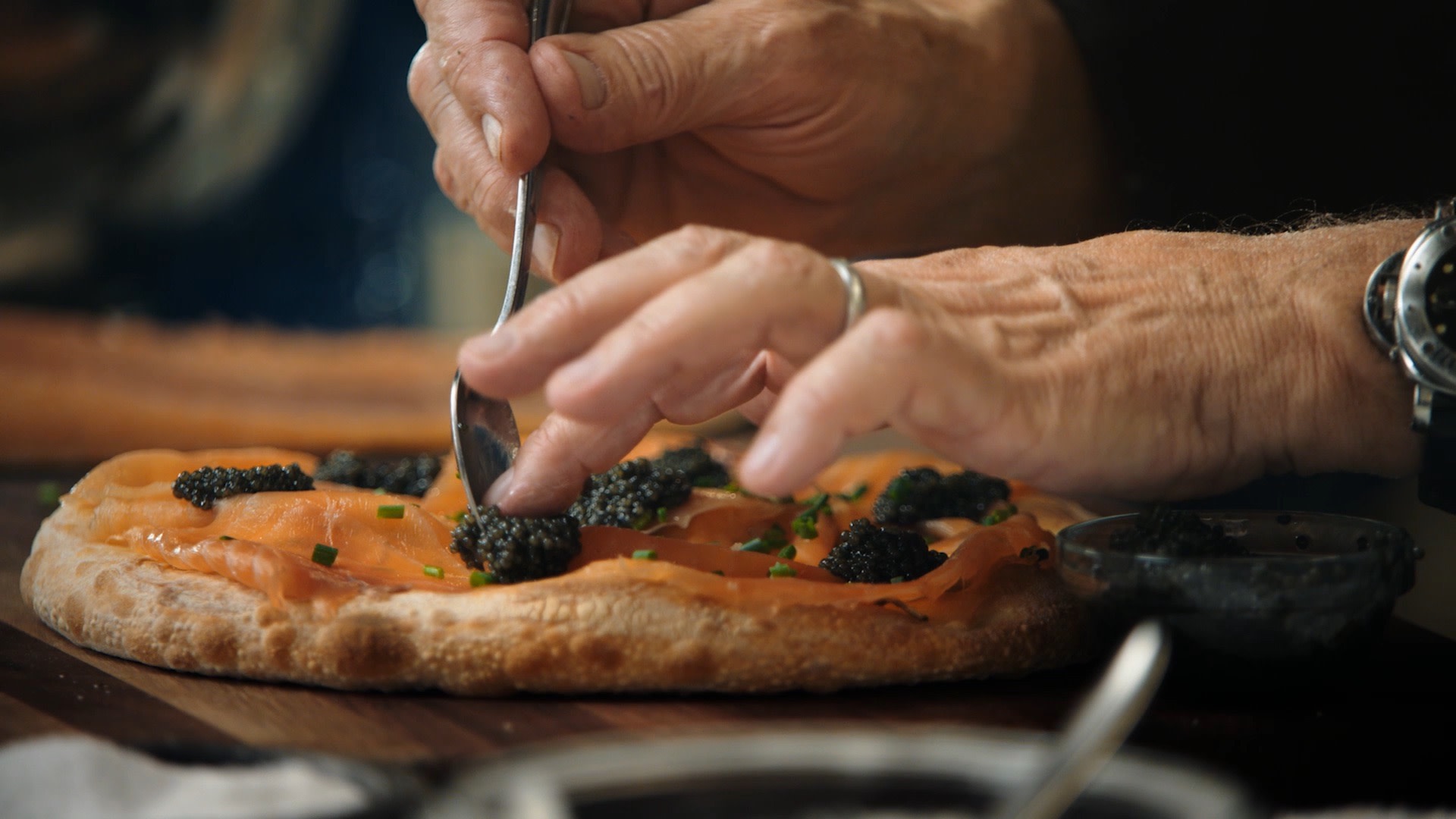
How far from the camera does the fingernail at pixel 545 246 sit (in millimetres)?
2295

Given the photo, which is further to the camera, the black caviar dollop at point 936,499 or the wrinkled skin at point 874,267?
the black caviar dollop at point 936,499

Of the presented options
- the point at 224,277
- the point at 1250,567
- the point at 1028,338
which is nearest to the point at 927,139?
the point at 1028,338

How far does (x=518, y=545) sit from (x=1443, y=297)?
1.29 metres

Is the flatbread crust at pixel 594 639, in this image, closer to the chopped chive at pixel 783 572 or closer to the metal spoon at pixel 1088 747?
the chopped chive at pixel 783 572

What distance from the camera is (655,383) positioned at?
1396 mm

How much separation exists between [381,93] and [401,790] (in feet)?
→ 15.4

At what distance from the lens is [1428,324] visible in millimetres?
1680

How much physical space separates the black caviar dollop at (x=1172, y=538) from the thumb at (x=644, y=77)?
1122 millimetres

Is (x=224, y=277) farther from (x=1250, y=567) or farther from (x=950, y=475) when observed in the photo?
(x=1250, y=567)

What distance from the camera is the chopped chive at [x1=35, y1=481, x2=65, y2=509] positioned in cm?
259

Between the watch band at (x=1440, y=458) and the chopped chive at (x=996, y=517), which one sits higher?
the watch band at (x=1440, y=458)

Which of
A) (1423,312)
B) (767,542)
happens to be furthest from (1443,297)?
(767,542)

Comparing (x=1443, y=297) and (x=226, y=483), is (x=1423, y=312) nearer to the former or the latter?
(x=1443, y=297)

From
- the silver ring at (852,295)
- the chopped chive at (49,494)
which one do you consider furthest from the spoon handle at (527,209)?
the chopped chive at (49,494)
